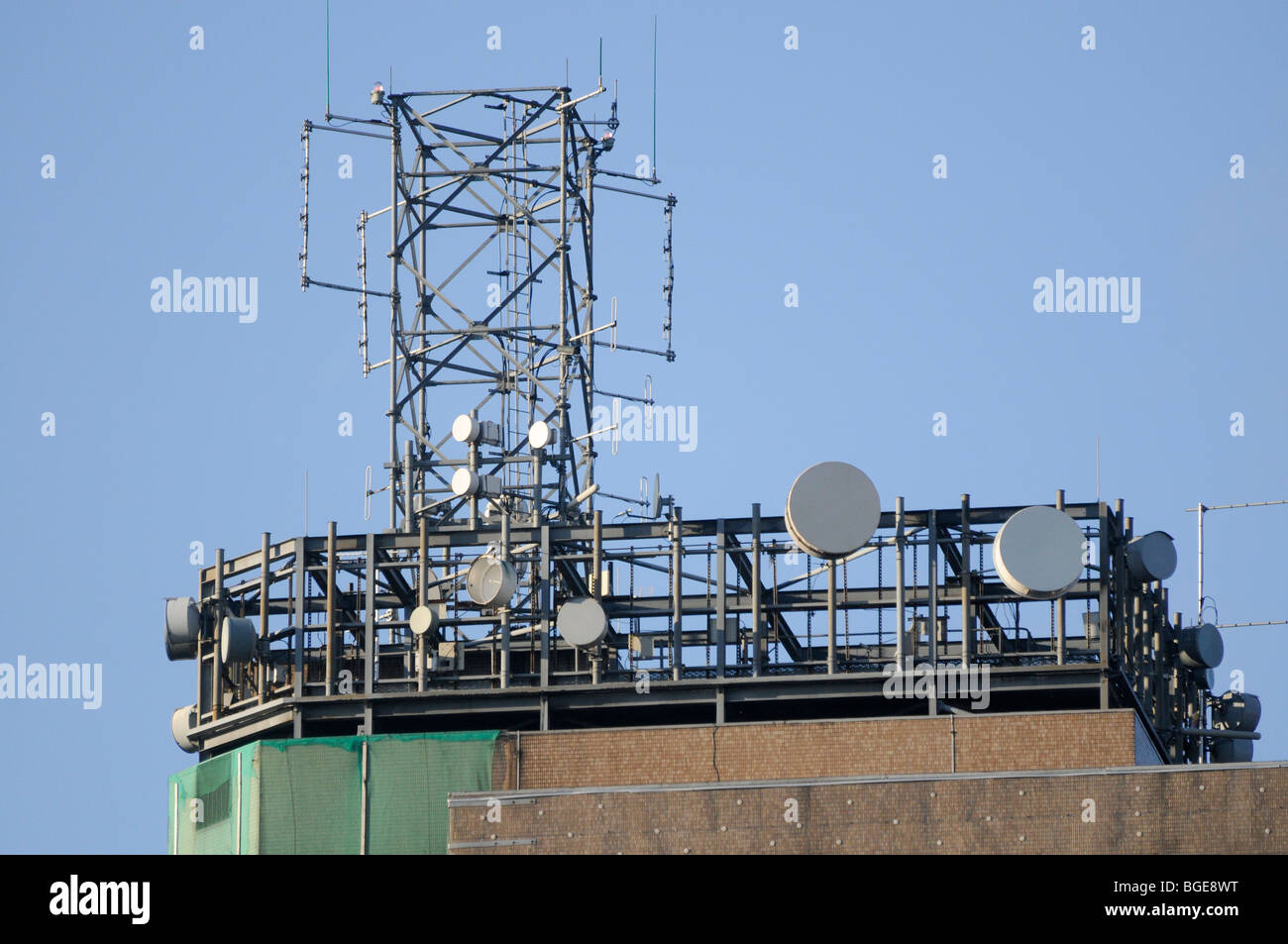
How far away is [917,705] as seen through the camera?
198 feet

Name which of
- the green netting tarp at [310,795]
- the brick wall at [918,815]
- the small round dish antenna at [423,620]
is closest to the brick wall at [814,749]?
the green netting tarp at [310,795]

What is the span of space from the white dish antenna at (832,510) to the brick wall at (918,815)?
9607 mm

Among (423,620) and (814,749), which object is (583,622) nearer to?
(423,620)

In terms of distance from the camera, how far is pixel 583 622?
59.9m

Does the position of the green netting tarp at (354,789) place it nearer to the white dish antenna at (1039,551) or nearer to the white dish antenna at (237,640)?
the white dish antenna at (237,640)

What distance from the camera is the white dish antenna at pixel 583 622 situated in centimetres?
5981

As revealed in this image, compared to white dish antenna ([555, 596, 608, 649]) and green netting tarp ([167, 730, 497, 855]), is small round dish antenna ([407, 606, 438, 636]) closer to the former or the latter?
green netting tarp ([167, 730, 497, 855])

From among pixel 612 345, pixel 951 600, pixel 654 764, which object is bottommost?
pixel 654 764

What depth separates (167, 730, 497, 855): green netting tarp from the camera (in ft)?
192
